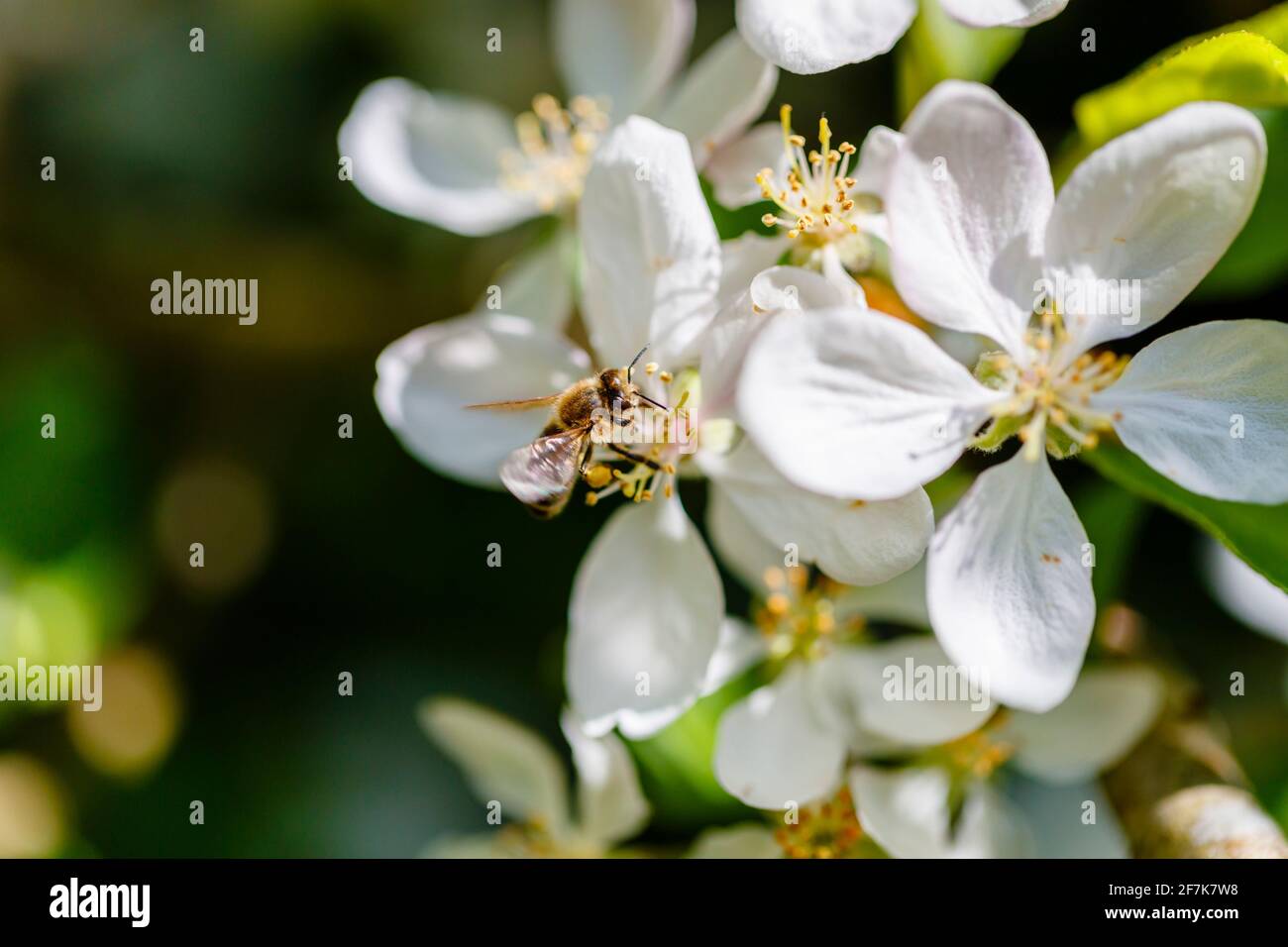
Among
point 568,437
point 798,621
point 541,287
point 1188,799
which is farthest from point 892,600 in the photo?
point 541,287

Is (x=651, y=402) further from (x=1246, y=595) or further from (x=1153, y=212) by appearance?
(x=1246, y=595)

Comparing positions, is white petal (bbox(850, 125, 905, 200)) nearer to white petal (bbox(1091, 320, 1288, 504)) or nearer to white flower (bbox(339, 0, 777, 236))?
white petal (bbox(1091, 320, 1288, 504))

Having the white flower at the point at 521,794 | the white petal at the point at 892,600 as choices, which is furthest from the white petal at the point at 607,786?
the white petal at the point at 892,600

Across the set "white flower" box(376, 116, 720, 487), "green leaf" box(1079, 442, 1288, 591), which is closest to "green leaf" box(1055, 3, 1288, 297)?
"green leaf" box(1079, 442, 1288, 591)

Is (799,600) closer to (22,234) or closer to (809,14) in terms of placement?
(809,14)

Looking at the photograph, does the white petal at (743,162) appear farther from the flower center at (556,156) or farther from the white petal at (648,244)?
the flower center at (556,156)

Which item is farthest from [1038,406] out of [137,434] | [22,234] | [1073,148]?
[22,234]

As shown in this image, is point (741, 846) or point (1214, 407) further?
point (741, 846)
